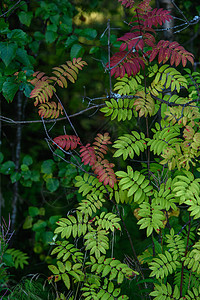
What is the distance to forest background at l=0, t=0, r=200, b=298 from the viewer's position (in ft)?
7.91

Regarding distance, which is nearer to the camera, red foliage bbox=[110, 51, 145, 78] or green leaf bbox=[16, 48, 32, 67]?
red foliage bbox=[110, 51, 145, 78]

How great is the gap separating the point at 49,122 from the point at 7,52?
0.72m

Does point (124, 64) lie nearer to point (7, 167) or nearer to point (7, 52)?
point (7, 52)

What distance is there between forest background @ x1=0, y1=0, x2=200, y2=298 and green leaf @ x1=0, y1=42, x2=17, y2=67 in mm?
95

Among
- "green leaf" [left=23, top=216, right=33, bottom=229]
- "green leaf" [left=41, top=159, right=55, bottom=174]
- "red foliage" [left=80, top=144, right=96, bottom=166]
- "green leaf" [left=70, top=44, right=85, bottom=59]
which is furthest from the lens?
"green leaf" [left=23, top=216, right=33, bottom=229]

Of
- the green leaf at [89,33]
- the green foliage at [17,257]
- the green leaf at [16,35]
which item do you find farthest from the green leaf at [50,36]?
the green foliage at [17,257]

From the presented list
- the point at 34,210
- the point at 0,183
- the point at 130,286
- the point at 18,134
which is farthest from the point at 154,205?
the point at 0,183

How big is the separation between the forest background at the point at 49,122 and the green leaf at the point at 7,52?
95 mm

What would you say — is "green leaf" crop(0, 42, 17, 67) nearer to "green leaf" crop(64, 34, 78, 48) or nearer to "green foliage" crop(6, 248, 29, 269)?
"green leaf" crop(64, 34, 78, 48)

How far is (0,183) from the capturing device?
9.92ft

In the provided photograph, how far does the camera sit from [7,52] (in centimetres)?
202

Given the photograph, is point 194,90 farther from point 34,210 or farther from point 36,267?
point 36,267

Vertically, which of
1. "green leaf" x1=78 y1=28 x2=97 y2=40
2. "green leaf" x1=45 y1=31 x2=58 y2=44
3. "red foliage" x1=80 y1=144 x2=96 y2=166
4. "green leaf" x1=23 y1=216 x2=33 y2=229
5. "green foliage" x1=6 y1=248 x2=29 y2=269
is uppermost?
"green leaf" x1=45 y1=31 x2=58 y2=44

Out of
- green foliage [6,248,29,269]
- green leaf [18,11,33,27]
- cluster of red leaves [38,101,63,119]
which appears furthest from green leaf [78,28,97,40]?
green foliage [6,248,29,269]
